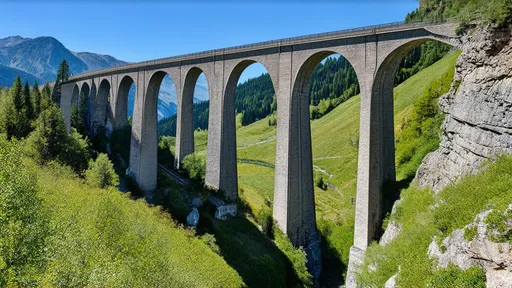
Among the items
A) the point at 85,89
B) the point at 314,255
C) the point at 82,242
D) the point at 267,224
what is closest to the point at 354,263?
the point at 314,255

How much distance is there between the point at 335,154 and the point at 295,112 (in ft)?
143

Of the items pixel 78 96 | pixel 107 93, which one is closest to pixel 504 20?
pixel 107 93

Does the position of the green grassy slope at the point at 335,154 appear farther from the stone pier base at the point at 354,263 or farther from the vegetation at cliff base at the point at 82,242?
the vegetation at cliff base at the point at 82,242

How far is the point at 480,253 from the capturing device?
14.1 meters

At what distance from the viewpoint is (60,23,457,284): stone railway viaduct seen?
2894 centimetres

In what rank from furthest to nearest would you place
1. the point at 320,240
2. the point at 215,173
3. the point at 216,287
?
the point at 215,173, the point at 320,240, the point at 216,287

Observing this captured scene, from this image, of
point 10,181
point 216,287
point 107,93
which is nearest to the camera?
point 10,181

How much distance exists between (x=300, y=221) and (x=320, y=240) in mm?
4662

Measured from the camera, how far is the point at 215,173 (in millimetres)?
42188

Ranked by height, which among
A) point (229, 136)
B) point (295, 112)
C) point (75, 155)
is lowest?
point (75, 155)

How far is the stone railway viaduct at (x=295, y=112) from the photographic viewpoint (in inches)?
1139

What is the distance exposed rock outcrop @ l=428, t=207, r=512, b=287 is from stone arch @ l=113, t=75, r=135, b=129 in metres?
56.2

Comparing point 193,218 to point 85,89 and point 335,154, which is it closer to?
point 335,154

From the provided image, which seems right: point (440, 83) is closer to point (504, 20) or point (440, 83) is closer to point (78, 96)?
point (504, 20)
